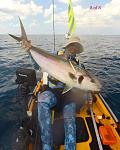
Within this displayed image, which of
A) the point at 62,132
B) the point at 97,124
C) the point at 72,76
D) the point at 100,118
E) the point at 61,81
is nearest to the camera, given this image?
the point at 72,76

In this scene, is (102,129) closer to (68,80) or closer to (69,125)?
(69,125)

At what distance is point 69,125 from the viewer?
5410 mm

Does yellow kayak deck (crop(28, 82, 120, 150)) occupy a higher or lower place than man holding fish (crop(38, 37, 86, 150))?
lower

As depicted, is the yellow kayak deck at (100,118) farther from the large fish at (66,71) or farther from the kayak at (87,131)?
the large fish at (66,71)

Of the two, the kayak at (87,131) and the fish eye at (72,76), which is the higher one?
the fish eye at (72,76)

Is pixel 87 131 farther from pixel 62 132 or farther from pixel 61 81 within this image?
pixel 61 81

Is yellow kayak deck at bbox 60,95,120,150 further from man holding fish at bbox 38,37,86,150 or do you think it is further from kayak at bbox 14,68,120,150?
man holding fish at bbox 38,37,86,150

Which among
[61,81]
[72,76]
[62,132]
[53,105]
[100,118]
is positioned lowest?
[100,118]

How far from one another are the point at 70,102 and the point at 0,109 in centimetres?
414

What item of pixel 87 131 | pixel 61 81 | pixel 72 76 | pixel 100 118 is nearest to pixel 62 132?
pixel 87 131

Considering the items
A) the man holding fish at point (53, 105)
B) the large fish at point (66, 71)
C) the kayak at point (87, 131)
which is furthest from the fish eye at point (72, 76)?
the kayak at point (87, 131)

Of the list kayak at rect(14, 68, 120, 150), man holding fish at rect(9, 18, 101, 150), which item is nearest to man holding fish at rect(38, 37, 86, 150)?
man holding fish at rect(9, 18, 101, 150)

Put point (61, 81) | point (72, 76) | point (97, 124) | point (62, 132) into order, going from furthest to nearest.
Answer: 1. point (97, 124)
2. point (62, 132)
3. point (61, 81)
4. point (72, 76)

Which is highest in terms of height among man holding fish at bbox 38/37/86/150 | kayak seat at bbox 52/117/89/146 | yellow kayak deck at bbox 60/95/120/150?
man holding fish at bbox 38/37/86/150
